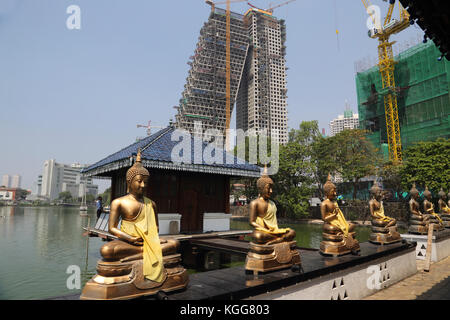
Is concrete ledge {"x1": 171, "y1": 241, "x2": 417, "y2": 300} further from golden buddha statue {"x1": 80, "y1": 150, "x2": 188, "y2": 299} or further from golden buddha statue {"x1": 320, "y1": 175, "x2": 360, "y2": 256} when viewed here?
golden buddha statue {"x1": 80, "y1": 150, "x2": 188, "y2": 299}

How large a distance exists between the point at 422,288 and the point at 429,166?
63.4ft

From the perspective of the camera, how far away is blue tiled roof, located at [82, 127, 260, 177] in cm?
1156

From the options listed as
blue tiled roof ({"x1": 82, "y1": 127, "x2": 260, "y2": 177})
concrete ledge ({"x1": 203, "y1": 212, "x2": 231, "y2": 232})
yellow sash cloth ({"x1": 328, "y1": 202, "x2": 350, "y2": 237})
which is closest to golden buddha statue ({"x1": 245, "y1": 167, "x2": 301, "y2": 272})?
yellow sash cloth ({"x1": 328, "y1": 202, "x2": 350, "y2": 237})

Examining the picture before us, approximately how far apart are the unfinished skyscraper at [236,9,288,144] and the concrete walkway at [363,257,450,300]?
8198 cm

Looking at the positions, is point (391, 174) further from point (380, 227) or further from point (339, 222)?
point (339, 222)

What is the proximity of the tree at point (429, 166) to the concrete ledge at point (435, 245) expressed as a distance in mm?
12912

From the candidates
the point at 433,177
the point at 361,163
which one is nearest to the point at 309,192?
the point at 361,163

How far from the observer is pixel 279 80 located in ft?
310

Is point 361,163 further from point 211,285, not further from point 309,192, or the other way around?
point 211,285

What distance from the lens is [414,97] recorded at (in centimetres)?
3744

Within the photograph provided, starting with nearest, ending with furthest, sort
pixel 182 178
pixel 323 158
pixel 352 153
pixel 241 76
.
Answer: pixel 182 178, pixel 352 153, pixel 323 158, pixel 241 76

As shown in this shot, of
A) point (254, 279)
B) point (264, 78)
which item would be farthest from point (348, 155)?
point (264, 78)

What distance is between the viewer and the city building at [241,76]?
3223 inches

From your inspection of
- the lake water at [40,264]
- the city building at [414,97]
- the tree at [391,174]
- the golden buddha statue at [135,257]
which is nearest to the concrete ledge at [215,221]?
the lake water at [40,264]
